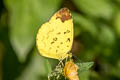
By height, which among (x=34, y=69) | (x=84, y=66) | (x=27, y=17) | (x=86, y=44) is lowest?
(x=34, y=69)

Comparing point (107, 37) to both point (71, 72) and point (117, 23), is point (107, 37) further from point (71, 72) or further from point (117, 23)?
point (71, 72)

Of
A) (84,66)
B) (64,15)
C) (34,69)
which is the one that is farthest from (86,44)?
(84,66)

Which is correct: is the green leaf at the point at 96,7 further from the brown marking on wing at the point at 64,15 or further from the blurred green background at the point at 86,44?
the brown marking on wing at the point at 64,15

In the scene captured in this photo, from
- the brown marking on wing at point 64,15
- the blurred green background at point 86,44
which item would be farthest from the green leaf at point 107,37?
the brown marking on wing at point 64,15

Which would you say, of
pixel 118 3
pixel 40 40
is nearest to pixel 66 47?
pixel 40 40

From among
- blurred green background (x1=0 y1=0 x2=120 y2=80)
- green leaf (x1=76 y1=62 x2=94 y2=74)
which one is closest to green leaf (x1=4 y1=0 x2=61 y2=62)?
blurred green background (x1=0 y1=0 x2=120 y2=80)

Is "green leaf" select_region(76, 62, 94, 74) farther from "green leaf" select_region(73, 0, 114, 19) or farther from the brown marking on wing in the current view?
"green leaf" select_region(73, 0, 114, 19)

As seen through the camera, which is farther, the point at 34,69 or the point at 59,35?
the point at 34,69

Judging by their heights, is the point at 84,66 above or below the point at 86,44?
above
